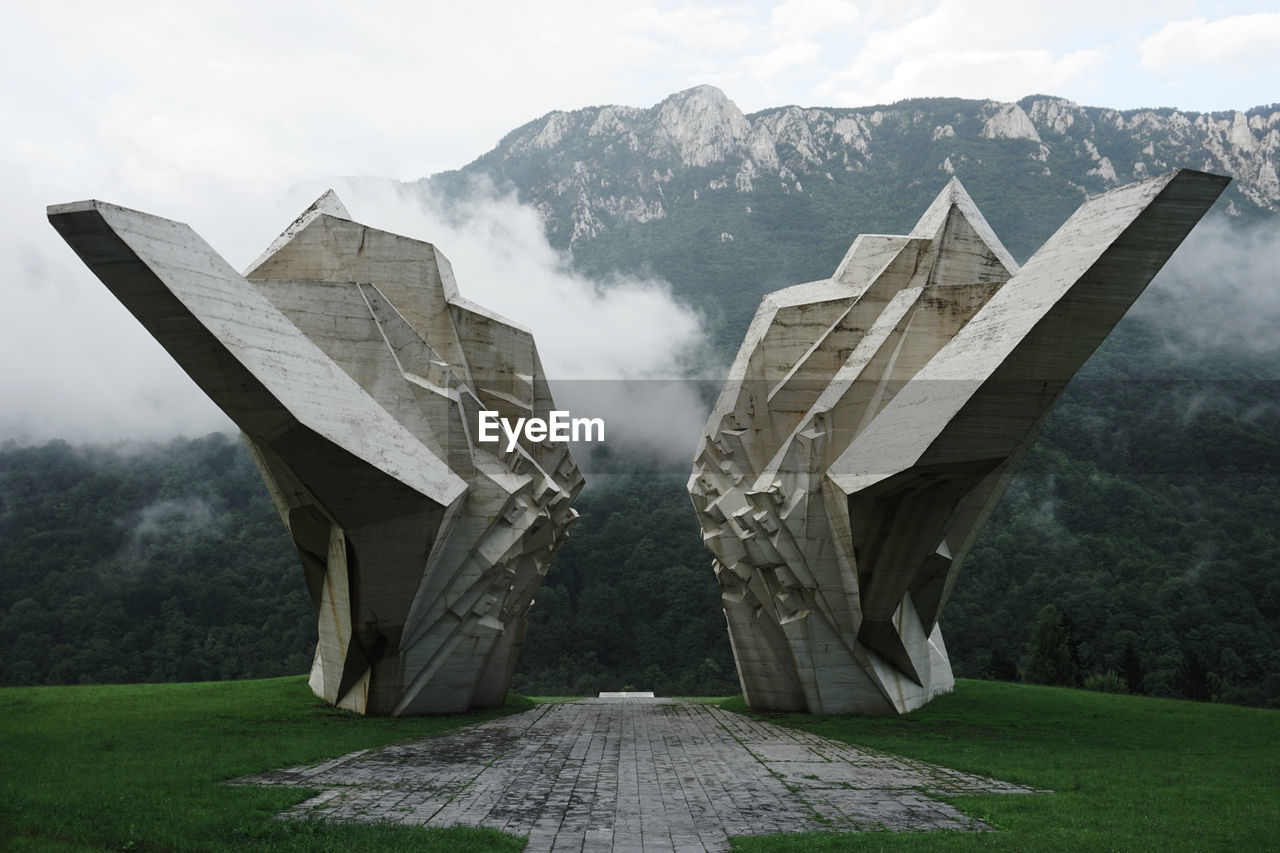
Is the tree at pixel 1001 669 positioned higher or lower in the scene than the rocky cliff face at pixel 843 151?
lower

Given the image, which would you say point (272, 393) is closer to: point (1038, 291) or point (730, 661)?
point (1038, 291)

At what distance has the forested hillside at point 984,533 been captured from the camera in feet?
119

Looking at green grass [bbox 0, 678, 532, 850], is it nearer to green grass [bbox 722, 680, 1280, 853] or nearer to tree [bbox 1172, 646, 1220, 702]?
green grass [bbox 722, 680, 1280, 853]

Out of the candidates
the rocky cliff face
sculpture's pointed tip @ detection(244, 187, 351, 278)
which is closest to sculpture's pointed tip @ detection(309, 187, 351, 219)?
sculpture's pointed tip @ detection(244, 187, 351, 278)

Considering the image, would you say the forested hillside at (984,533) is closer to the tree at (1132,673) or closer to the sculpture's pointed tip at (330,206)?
the tree at (1132,673)

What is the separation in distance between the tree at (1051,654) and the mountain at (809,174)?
29180 mm

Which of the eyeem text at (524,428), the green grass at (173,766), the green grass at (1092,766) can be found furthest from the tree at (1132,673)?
the green grass at (173,766)

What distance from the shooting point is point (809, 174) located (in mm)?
76875

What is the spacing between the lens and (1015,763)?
11.9 meters

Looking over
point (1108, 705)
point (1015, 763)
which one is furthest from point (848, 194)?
point (1015, 763)

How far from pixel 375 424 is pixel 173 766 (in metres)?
6.15

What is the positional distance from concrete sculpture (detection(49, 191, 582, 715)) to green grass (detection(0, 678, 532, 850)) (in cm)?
150

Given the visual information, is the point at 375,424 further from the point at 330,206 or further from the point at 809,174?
the point at 809,174

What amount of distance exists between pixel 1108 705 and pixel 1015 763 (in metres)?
9.94
